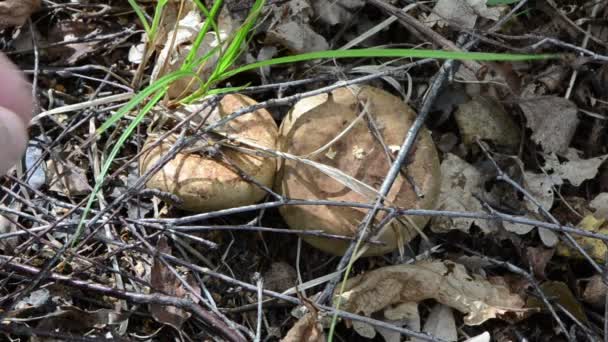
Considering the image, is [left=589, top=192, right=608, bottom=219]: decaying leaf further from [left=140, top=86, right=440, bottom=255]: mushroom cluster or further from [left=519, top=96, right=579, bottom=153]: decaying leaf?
[left=140, top=86, right=440, bottom=255]: mushroom cluster

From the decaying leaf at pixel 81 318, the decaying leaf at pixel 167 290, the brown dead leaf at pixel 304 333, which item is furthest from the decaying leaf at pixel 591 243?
the decaying leaf at pixel 81 318

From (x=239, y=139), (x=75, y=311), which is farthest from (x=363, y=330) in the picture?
(x=75, y=311)

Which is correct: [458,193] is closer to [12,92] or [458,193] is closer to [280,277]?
[280,277]

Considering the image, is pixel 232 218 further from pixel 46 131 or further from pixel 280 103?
pixel 46 131

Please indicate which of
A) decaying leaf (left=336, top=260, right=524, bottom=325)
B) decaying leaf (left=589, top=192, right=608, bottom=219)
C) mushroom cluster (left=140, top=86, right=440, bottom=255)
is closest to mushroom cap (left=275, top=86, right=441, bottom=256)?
mushroom cluster (left=140, top=86, right=440, bottom=255)

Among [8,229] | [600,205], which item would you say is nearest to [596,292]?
[600,205]
